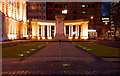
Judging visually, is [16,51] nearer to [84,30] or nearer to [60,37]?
[60,37]

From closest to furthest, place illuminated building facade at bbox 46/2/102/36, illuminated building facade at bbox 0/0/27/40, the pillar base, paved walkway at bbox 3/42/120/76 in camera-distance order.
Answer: paved walkway at bbox 3/42/120/76 → illuminated building facade at bbox 0/0/27/40 → the pillar base → illuminated building facade at bbox 46/2/102/36

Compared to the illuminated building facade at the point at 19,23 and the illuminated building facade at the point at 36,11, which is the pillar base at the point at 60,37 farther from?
the illuminated building facade at the point at 36,11

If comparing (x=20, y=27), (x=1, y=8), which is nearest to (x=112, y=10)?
(x=1, y=8)

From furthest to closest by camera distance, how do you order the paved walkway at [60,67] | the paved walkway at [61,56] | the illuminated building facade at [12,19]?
1. the illuminated building facade at [12,19]
2. the paved walkway at [61,56]
3. the paved walkway at [60,67]

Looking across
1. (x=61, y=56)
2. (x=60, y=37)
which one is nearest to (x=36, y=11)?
(x=60, y=37)

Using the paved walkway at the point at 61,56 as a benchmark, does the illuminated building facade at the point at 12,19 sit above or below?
above

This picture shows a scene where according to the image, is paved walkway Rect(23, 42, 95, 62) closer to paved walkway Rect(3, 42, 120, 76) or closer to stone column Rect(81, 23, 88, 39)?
paved walkway Rect(3, 42, 120, 76)

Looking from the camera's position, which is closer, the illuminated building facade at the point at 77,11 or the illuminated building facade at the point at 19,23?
the illuminated building facade at the point at 19,23

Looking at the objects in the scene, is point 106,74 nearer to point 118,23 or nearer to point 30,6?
point 118,23

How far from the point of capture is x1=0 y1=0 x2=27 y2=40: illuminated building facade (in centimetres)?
5907

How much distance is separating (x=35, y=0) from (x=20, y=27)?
120 ft

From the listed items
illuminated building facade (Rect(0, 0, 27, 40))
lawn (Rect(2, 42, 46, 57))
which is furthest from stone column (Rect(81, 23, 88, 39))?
lawn (Rect(2, 42, 46, 57))

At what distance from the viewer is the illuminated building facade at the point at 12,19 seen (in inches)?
2326

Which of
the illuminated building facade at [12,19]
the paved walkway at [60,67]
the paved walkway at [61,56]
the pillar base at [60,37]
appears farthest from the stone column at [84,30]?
the paved walkway at [60,67]
